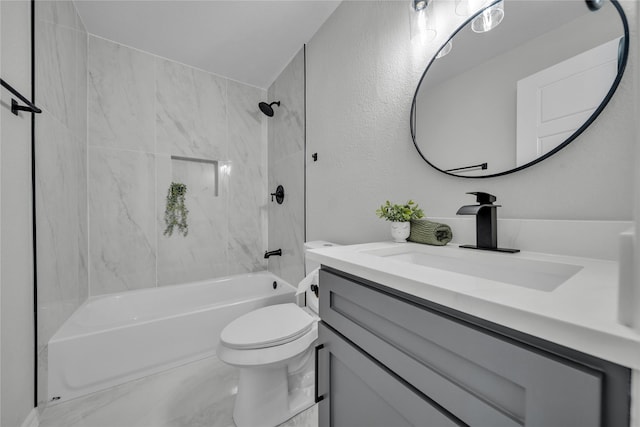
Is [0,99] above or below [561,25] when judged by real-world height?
below

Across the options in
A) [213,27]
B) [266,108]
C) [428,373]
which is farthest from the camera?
[266,108]

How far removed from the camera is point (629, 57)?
1.95ft

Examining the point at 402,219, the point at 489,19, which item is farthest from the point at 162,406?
the point at 489,19

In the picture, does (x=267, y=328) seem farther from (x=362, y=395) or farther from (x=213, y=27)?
(x=213, y=27)

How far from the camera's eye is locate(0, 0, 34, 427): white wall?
0.92 m

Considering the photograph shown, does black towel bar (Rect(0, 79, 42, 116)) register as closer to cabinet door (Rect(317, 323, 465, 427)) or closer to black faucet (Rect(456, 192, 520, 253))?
cabinet door (Rect(317, 323, 465, 427))

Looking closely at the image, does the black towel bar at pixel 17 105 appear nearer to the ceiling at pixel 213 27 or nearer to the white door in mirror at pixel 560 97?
the ceiling at pixel 213 27

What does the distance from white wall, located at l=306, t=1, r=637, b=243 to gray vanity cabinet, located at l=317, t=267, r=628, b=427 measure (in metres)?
0.60

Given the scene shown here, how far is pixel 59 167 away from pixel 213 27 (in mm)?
1404

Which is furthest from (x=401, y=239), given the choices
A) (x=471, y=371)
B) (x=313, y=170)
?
(x=313, y=170)

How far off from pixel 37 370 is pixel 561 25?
2.54m

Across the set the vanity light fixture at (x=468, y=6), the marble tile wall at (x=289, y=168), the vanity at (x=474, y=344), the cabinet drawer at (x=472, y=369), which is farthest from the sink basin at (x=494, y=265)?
the marble tile wall at (x=289, y=168)

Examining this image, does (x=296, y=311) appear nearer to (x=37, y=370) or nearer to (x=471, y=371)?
(x=471, y=371)

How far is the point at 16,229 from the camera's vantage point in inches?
39.1
